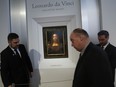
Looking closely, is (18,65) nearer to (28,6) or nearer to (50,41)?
(50,41)

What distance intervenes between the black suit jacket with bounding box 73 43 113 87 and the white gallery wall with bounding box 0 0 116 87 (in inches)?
66.3

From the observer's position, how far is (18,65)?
312 centimetres

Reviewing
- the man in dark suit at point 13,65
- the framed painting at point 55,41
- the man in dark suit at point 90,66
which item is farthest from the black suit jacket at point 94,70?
the framed painting at point 55,41

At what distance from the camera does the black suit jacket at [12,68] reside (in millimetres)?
2979

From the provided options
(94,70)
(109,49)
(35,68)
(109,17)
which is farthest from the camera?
(35,68)

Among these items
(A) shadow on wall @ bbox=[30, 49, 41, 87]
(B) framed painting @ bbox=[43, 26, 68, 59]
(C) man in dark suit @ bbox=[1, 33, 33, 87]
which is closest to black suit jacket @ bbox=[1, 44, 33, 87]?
(C) man in dark suit @ bbox=[1, 33, 33, 87]

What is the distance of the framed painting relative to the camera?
3635 millimetres

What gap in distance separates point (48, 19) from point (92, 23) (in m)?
0.72

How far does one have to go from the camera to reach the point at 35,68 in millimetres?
3609

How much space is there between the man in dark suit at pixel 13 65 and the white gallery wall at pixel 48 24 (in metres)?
0.40

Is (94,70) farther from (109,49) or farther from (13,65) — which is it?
(13,65)

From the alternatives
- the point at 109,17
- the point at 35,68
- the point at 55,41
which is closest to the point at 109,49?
the point at 109,17

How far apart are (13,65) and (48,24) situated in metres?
0.97

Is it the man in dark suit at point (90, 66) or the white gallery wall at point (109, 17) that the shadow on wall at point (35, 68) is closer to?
the white gallery wall at point (109, 17)
